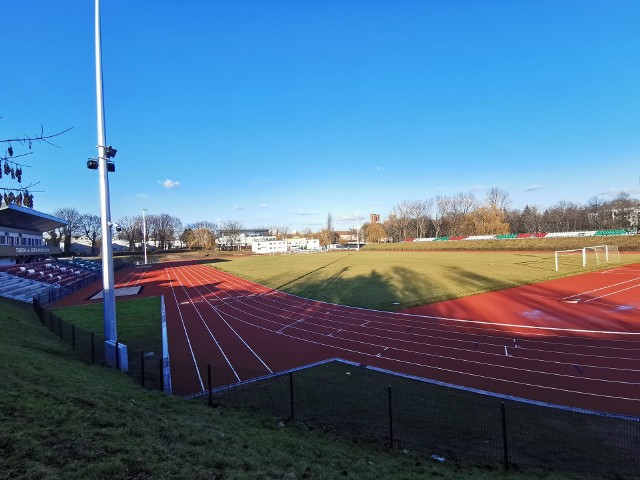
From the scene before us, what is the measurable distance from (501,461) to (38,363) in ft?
35.4

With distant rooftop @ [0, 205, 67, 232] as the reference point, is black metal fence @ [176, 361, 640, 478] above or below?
below

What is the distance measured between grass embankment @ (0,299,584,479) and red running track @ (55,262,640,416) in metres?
4.03

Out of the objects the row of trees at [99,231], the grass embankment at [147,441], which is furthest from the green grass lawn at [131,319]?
the row of trees at [99,231]

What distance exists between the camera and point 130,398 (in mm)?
8430

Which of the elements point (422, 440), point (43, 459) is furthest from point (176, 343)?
point (43, 459)

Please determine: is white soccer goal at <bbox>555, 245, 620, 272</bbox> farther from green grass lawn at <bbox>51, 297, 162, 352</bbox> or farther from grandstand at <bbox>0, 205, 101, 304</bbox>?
grandstand at <bbox>0, 205, 101, 304</bbox>

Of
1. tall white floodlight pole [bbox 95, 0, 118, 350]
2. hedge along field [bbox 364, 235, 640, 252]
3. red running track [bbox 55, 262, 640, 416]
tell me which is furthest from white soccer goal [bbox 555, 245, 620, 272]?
tall white floodlight pole [bbox 95, 0, 118, 350]

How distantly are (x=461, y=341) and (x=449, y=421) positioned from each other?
8.63 metres

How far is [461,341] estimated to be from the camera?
17422 mm

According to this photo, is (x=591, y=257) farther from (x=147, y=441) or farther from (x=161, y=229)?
(x=161, y=229)

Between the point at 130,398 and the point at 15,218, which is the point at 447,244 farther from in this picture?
the point at 130,398

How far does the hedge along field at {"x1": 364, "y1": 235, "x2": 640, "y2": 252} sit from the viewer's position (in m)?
64.7

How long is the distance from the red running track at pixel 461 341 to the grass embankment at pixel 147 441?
13.2 ft

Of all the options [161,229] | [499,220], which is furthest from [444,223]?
[161,229]
